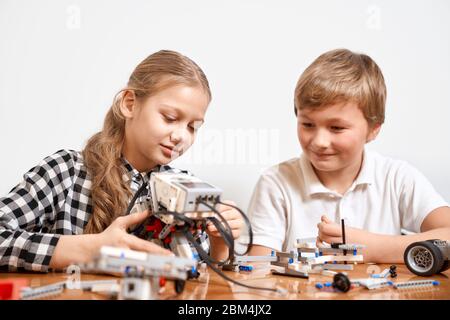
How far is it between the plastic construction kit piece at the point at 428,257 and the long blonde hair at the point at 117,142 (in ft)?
2.11

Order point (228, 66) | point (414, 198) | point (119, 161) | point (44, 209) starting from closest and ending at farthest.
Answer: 1. point (44, 209)
2. point (119, 161)
3. point (414, 198)
4. point (228, 66)

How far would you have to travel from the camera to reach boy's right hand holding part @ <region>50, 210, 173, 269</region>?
2.61ft

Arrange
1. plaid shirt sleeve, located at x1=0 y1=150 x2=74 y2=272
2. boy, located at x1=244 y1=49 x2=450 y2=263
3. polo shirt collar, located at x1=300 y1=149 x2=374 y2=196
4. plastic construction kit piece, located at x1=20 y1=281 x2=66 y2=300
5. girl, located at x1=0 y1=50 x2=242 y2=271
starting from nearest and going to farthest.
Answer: plastic construction kit piece, located at x1=20 y1=281 x2=66 y2=300
plaid shirt sleeve, located at x1=0 y1=150 x2=74 y2=272
girl, located at x1=0 y1=50 x2=242 y2=271
boy, located at x1=244 y1=49 x2=450 y2=263
polo shirt collar, located at x1=300 y1=149 x2=374 y2=196

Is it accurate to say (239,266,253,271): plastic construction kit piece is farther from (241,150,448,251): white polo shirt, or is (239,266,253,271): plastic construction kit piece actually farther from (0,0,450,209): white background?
(0,0,450,209): white background

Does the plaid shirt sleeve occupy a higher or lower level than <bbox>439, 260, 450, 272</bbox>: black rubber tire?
higher

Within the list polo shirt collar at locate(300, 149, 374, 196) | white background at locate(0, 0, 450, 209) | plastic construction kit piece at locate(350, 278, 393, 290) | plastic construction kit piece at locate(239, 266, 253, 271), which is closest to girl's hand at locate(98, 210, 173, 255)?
plastic construction kit piece at locate(239, 266, 253, 271)

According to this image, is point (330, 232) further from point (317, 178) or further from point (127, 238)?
point (127, 238)

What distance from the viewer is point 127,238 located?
805mm

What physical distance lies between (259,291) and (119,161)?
598mm

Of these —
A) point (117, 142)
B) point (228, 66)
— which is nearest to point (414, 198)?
point (228, 66)

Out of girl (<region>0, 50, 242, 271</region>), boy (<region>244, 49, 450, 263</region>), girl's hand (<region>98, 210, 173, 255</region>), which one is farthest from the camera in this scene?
boy (<region>244, 49, 450, 263</region>)

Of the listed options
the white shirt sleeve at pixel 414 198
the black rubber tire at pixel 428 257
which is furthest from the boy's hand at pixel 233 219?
the white shirt sleeve at pixel 414 198

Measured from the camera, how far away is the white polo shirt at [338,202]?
1.49 meters

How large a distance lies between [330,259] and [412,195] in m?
0.62
